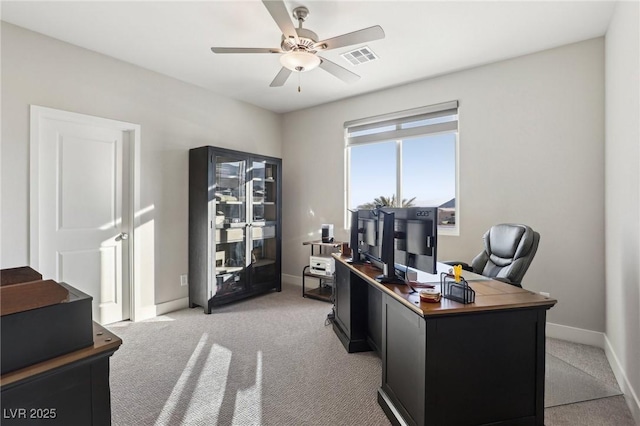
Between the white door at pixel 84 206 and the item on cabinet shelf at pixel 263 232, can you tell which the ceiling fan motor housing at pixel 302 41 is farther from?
the item on cabinet shelf at pixel 263 232

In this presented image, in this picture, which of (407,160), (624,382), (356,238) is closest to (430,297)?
(356,238)

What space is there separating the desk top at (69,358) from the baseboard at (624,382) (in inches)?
109

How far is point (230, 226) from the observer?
413cm

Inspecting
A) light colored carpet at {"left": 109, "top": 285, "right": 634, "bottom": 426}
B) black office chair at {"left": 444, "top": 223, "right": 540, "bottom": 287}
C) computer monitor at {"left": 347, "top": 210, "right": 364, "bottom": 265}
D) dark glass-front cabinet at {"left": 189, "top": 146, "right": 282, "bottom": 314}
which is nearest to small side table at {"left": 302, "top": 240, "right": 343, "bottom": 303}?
dark glass-front cabinet at {"left": 189, "top": 146, "right": 282, "bottom": 314}

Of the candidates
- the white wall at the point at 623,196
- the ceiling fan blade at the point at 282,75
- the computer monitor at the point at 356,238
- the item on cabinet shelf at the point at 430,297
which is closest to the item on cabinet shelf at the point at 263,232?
the computer monitor at the point at 356,238

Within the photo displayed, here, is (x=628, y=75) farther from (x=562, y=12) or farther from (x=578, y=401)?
(x=578, y=401)

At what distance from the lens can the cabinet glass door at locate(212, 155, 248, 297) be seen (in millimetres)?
3969

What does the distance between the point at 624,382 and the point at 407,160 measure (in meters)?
2.84

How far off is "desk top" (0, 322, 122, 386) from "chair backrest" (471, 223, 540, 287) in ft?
8.41

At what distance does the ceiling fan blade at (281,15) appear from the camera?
6.23 feet

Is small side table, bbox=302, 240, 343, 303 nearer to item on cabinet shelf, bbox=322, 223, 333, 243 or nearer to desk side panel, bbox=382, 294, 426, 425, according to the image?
item on cabinet shelf, bbox=322, 223, 333, 243

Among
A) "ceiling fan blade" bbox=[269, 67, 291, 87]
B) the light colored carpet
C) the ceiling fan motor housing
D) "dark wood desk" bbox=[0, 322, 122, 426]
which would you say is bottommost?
the light colored carpet

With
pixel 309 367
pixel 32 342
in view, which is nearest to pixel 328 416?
pixel 309 367

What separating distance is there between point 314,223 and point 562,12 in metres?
3.60
